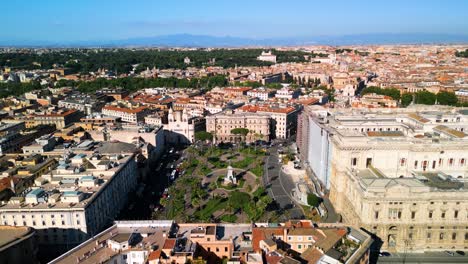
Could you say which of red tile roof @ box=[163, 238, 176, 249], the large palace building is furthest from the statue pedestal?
red tile roof @ box=[163, 238, 176, 249]

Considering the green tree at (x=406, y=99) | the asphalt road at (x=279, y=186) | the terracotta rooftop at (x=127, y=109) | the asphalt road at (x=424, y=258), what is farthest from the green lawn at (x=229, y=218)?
the green tree at (x=406, y=99)

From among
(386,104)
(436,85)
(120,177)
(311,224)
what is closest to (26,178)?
(120,177)

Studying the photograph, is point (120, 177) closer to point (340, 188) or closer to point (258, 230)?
point (258, 230)

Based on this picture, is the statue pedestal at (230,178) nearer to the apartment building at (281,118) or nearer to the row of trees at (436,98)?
the apartment building at (281,118)

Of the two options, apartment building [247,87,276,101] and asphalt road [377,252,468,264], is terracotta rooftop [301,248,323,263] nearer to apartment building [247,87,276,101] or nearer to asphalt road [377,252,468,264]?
asphalt road [377,252,468,264]

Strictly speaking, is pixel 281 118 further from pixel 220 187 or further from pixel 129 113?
pixel 129 113

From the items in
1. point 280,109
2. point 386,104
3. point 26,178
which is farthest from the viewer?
point 386,104

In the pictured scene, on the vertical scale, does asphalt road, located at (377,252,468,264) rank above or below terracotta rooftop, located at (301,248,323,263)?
below
